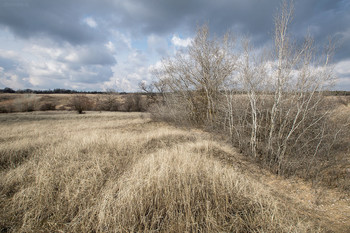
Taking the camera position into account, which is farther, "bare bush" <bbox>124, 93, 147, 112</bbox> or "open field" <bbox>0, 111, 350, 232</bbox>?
"bare bush" <bbox>124, 93, 147, 112</bbox>

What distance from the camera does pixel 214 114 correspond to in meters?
14.1

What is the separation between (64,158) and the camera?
18.5 ft

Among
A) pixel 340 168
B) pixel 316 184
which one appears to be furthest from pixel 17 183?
pixel 340 168

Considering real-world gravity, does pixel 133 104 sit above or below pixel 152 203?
below

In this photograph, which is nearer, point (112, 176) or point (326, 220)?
point (326, 220)

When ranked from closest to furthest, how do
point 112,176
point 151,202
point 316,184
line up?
point 151,202
point 112,176
point 316,184

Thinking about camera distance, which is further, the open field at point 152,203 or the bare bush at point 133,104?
the bare bush at point 133,104

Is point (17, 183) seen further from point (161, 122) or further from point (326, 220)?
point (161, 122)

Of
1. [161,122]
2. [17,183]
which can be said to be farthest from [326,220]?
[161,122]

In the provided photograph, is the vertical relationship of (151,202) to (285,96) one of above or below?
below

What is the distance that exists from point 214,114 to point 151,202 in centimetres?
1183

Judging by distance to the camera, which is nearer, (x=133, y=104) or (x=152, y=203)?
(x=152, y=203)

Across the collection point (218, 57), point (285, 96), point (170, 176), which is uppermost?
point (218, 57)

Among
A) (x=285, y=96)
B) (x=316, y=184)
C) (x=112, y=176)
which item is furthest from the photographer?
(x=285, y=96)
